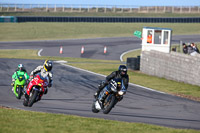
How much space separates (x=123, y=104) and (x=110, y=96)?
126 inches

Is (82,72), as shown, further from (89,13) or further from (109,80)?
(89,13)

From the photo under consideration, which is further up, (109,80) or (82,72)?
(109,80)

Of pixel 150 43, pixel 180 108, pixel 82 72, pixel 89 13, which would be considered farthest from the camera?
pixel 89 13

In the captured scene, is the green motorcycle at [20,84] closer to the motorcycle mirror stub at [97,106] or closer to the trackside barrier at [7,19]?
the motorcycle mirror stub at [97,106]

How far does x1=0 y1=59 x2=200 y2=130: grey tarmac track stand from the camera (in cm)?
1398

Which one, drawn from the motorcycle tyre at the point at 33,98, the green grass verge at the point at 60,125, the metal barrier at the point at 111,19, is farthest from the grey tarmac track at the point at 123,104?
the metal barrier at the point at 111,19

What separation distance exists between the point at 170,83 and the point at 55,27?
45.2 metres

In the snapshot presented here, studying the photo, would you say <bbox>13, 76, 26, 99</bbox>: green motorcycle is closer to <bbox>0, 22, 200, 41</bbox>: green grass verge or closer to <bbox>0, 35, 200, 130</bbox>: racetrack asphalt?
<bbox>0, 35, 200, 130</bbox>: racetrack asphalt

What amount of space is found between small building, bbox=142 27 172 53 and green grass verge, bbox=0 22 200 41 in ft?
102

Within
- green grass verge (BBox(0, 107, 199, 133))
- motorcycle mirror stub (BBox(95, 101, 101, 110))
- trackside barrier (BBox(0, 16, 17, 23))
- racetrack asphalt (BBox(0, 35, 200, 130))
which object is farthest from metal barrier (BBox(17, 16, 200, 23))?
green grass verge (BBox(0, 107, 199, 133))

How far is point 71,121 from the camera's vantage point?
38.4 feet

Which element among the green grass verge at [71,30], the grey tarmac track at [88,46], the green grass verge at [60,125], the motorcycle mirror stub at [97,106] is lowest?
the grey tarmac track at [88,46]

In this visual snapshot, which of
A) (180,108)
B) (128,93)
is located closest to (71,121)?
(180,108)

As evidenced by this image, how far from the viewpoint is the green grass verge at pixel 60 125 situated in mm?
10227
